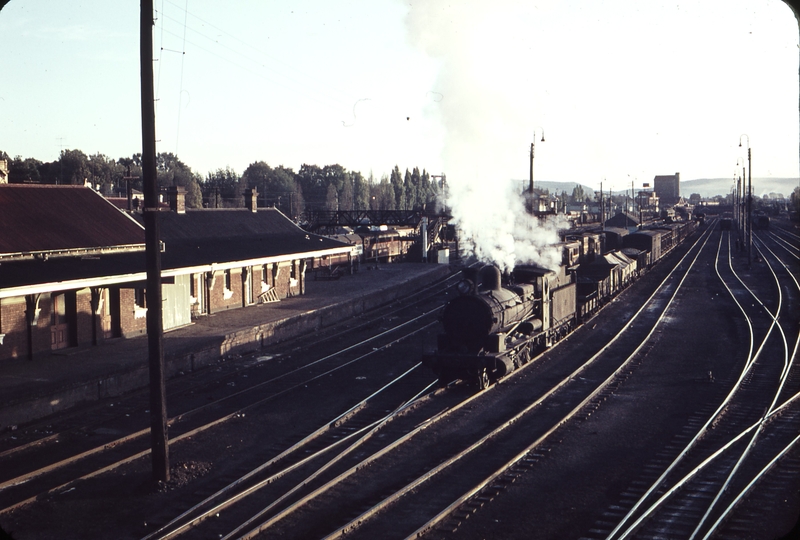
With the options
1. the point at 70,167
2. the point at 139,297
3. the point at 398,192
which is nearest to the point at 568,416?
the point at 139,297

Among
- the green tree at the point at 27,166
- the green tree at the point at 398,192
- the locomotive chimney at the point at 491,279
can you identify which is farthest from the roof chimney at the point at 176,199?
the green tree at the point at 398,192

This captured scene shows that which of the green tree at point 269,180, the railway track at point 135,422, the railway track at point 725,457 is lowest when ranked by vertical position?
the railway track at point 135,422

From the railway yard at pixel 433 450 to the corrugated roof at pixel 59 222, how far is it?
6711 mm

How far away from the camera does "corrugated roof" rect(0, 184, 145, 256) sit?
22562 millimetres

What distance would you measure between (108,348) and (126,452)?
10009 mm

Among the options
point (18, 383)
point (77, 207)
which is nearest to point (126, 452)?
point (18, 383)

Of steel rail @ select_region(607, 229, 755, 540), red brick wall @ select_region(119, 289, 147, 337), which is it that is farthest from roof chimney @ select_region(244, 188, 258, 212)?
steel rail @ select_region(607, 229, 755, 540)

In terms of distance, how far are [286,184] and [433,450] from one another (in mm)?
133947

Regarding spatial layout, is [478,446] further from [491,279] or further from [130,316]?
[130,316]

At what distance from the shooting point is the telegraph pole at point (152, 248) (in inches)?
481

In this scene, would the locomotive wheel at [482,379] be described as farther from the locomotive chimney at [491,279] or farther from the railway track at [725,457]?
the railway track at [725,457]

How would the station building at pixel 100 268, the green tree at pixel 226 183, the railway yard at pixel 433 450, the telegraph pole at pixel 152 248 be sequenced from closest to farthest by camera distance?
the railway yard at pixel 433 450 → the telegraph pole at pixel 152 248 → the station building at pixel 100 268 → the green tree at pixel 226 183

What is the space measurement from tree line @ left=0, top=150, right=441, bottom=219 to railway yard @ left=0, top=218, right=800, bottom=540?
78956 millimetres

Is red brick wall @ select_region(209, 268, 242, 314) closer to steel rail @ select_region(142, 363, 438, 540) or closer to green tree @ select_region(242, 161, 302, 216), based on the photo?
steel rail @ select_region(142, 363, 438, 540)
